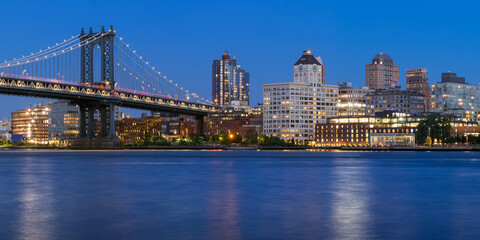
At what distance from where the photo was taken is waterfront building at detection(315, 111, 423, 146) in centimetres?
17125

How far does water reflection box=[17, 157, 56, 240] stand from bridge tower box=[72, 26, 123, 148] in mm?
84052

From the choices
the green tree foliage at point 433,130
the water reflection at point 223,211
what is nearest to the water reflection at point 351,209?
the water reflection at point 223,211

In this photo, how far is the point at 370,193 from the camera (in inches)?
1390

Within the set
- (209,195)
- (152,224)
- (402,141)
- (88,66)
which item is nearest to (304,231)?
(152,224)

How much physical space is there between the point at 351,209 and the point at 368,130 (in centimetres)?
15119

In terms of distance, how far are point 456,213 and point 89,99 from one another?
338 ft

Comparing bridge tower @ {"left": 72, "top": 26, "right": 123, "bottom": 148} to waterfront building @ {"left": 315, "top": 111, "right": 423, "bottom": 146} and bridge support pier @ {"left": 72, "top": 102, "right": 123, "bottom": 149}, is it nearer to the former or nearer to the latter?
bridge support pier @ {"left": 72, "top": 102, "right": 123, "bottom": 149}

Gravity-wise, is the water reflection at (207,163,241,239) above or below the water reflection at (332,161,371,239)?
above

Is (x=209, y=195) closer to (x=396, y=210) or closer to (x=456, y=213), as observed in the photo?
(x=396, y=210)

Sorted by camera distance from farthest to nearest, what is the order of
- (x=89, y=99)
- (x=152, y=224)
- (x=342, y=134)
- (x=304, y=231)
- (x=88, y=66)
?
(x=342, y=134) → (x=88, y=66) → (x=89, y=99) → (x=152, y=224) → (x=304, y=231)

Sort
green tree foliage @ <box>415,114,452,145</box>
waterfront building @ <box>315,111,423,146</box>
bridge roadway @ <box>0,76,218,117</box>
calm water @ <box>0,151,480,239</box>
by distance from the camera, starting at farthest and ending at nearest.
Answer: waterfront building @ <box>315,111,423,146</box> < green tree foliage @ <box>415,114,452,145</box> < bridge roadway @ <box>0,76,218,117</box> < calm water @ <box>0,151,480,239</box>

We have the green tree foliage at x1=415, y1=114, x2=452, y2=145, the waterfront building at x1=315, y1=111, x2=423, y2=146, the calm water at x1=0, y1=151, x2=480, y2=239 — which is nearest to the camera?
the calm water at x1=0, y1=151, x2=480, y2=239

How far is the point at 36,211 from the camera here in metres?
26.7

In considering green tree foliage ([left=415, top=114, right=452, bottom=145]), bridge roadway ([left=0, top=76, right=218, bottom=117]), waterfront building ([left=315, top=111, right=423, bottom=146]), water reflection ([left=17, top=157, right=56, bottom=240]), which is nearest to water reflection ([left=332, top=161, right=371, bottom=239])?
water reflection ([left=17, top=157, right=56, bottom=240])
